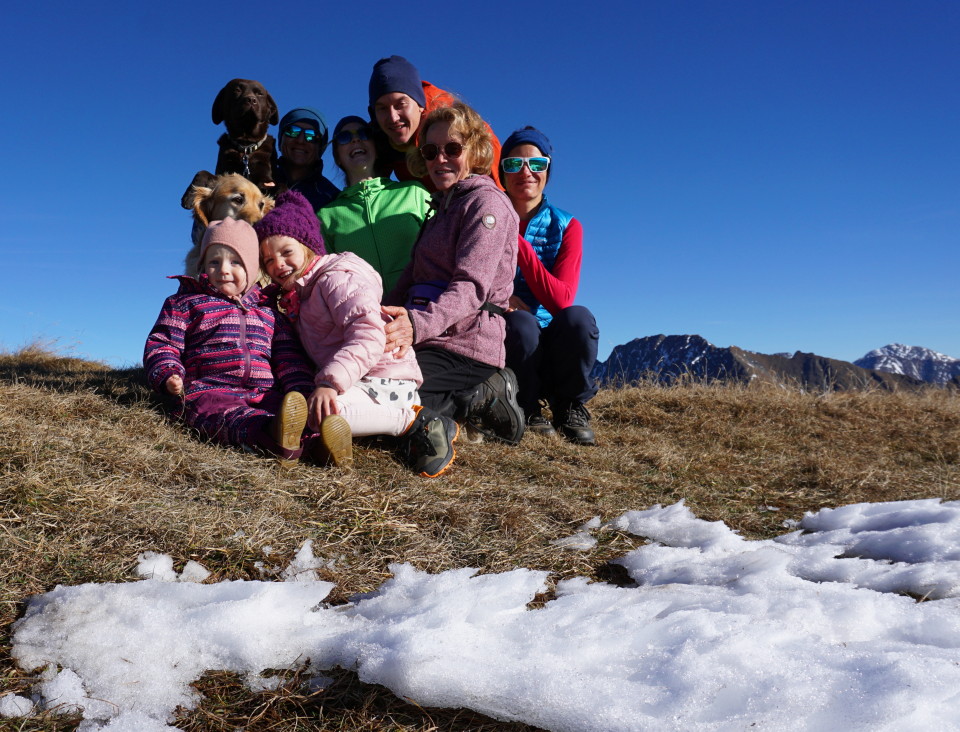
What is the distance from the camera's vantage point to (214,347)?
3.89 metres

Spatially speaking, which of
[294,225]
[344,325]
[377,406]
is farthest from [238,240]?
[377,406]

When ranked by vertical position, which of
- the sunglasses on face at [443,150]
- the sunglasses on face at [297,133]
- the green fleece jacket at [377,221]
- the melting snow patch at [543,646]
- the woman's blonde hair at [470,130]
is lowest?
the melting snow patch at [543,646]

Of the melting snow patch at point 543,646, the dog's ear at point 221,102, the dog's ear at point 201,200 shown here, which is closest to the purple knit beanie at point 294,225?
the dog's ear at point 201,200

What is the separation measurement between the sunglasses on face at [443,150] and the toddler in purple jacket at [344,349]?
848 millimetres

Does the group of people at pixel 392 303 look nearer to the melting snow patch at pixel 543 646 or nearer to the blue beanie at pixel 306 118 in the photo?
the blue beanie at pixel 306 118

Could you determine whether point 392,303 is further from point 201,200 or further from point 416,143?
point 201,200

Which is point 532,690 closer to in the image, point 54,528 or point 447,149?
point 54,528

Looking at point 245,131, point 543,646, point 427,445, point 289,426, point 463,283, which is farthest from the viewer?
point 245,131

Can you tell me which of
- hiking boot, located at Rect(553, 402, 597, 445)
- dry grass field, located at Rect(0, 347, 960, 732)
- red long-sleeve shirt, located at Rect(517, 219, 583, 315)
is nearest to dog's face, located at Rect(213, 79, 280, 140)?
dry grass field, located at Rect(0, 347, 960, 732)

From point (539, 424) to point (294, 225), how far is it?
2342 mm

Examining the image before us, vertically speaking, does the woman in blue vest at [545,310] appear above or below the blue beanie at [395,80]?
below

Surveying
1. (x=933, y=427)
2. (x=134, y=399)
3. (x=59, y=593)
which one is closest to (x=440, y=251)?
(x=134, y=399)

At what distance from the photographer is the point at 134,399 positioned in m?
4.15

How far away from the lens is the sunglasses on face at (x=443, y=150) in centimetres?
432
